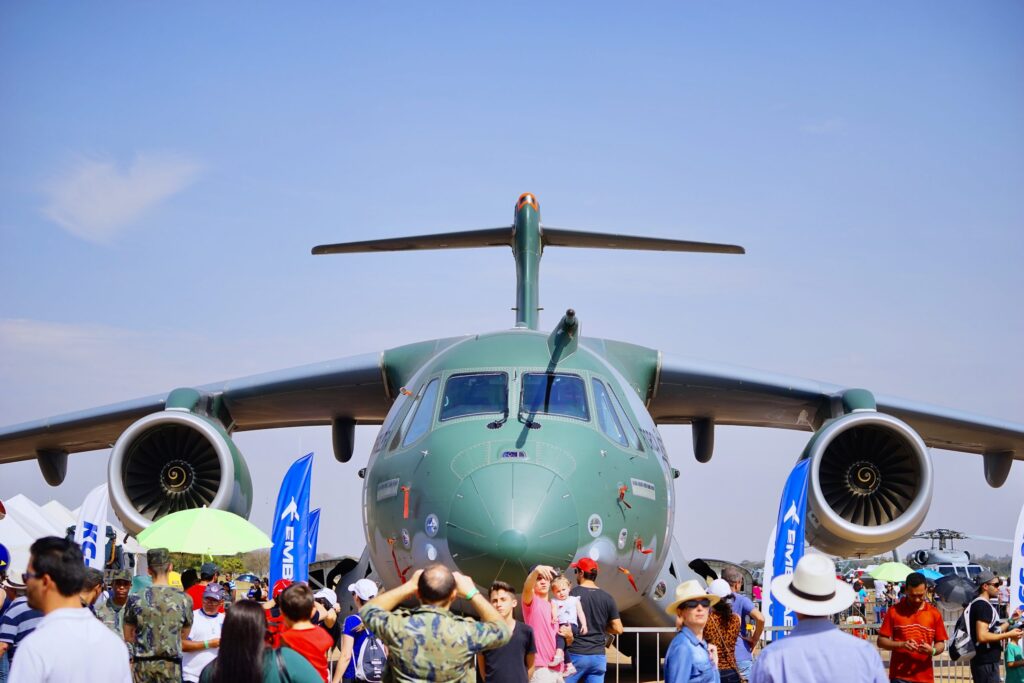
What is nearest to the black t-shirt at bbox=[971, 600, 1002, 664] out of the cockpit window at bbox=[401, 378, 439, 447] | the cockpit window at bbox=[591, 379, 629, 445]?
the cockpit window at bbox=[591, 379, 629, 445]

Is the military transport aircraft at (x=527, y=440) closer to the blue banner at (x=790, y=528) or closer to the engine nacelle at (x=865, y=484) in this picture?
the engine nacelle at (x=865, y=484)

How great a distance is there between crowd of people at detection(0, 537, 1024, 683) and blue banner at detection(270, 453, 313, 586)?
68.2 inches

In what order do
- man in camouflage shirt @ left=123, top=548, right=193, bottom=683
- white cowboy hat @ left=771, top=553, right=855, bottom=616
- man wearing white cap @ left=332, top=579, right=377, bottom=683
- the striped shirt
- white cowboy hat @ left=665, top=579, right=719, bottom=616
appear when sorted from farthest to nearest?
man wearing white cap @ left=332, top=579, right=377, bottom=683, the striped shirt, man in camouflage shirt @ left=123, top=548, right=193, bottom=683, white cowboy hat @ left=665, top=579, right=719, bottom=616, white cowboy hat @ left=771, top=553, right=855, bottom=616

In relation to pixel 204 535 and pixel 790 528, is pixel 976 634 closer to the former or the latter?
pixel 790 528

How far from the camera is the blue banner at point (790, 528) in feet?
31.8

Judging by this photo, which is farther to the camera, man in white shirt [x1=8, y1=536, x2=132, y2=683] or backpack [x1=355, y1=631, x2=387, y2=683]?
backpack [x1=355, y1=631, x2=387, y2=683]

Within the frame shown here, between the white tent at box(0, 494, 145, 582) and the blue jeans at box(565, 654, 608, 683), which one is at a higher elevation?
the white tent at box(0, 494, 145, 582)

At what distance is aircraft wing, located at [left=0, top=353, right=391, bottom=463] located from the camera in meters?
12.5

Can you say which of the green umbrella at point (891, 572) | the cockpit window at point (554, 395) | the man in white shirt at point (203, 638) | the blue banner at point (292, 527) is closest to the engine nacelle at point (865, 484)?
the cockpit window at point (554, 395)

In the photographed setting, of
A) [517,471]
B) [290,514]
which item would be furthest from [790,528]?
[290,514]

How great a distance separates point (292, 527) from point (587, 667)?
4635 mm

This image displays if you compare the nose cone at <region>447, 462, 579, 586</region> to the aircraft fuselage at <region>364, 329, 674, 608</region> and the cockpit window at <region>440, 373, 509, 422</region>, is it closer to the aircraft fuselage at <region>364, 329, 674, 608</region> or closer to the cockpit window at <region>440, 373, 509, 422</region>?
the aircraft fuselage at <region>364, 329, 674, 608</region>

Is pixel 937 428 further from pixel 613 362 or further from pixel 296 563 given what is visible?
pixel 296 563

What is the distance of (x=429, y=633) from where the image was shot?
14.9 feet
